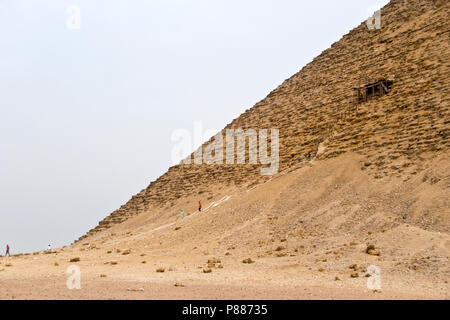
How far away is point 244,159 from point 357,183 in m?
11.3

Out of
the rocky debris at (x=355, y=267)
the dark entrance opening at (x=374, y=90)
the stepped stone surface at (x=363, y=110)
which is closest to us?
the rocky debris at (x=355, y=267)

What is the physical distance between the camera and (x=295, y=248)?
1225cm

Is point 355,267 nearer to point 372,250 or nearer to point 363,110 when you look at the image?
point 372,250

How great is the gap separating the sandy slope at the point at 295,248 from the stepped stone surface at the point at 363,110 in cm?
125

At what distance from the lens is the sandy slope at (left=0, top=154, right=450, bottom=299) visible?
769 cm

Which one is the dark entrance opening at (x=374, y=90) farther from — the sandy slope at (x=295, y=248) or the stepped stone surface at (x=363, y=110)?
the sandy slope at (x=295, y=248)

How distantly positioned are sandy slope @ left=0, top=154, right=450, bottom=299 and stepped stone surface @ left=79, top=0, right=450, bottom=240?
4.09 feet

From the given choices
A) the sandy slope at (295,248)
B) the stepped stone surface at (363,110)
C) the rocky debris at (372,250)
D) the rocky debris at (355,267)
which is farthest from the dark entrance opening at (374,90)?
the rocky debris at (355,267)

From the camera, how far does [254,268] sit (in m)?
10.7

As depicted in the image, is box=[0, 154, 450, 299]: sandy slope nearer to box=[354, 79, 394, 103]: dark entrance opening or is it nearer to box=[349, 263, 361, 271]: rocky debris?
box=[349, 263, 361, 271]: rocky debris

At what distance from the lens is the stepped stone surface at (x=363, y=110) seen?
15.6 meters

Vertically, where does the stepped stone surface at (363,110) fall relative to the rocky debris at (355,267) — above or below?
above

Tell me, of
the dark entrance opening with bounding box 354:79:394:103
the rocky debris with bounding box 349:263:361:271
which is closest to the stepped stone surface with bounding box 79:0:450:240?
the dark entrance opening with bounding box 354:79:394:103

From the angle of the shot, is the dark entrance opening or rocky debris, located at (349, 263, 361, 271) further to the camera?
the dark entrance opening
